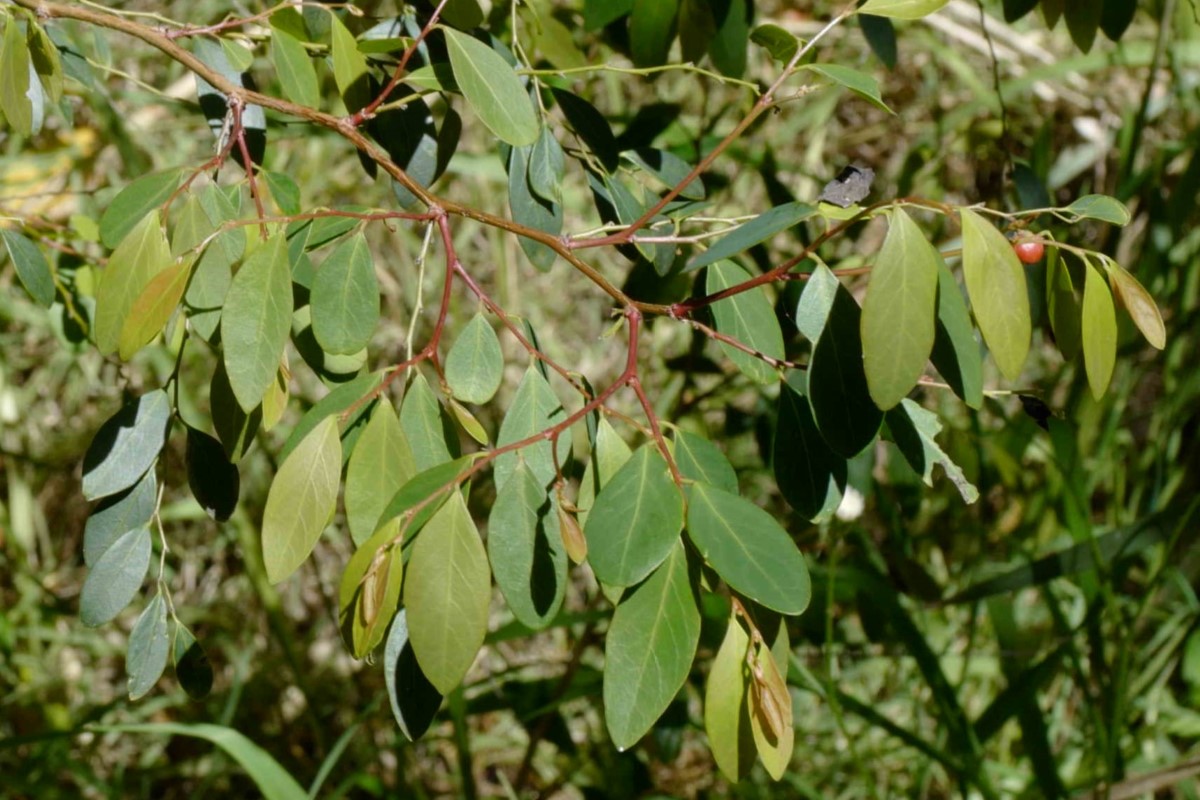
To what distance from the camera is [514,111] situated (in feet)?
2.45

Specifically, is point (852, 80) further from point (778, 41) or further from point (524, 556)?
point (524, 556)

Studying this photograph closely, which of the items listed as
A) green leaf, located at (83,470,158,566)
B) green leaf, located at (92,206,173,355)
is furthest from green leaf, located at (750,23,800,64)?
green leaf, located at (83,470,158,566)

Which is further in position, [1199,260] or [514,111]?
[1199,260]

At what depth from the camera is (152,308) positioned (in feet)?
2.15

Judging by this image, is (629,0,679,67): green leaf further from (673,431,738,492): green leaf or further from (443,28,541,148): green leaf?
(673,431,738,492): green leaf

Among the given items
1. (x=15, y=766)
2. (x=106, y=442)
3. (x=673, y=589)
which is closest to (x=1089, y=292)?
(x=673, y=589)

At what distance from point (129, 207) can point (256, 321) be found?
9.6 inches

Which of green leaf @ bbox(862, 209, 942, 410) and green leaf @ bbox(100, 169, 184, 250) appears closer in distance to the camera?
green leaf @ bbox(862, 209, 942, 410)

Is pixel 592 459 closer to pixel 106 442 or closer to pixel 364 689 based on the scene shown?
pixel 106 442

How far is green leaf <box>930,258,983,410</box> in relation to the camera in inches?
25.3

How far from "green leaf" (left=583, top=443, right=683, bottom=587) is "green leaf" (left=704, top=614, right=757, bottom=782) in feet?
0.21

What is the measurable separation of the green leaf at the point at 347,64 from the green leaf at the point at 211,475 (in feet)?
0.79

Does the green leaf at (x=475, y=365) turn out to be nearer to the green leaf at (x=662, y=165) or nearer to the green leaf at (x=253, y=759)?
the green leaf at (x=662, y=165)

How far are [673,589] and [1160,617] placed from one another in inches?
52.8
